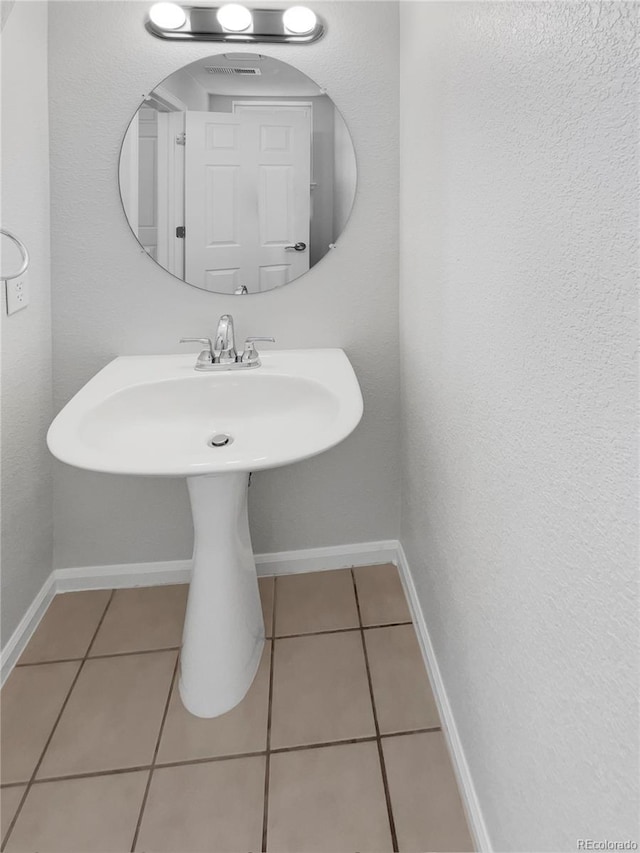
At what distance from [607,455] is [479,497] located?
17.0 inches

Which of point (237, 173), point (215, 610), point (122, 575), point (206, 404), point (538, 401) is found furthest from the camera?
point (122, 575)

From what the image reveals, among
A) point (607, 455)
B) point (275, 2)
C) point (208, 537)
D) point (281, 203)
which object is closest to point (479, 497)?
point (607, 455)

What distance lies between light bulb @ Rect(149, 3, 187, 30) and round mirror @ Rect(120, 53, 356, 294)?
0.37ft

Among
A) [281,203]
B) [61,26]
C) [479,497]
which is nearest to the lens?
[479,497]

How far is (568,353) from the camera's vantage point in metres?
0.66

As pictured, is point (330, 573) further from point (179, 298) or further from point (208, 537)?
point (179, 298)

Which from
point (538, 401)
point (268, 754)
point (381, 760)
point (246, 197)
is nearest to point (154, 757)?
point (268, 754)

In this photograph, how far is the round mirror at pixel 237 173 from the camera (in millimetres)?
1519

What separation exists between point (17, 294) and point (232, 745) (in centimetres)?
123

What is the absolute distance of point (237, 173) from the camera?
1.56 metres

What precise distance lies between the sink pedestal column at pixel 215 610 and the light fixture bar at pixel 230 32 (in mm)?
1239

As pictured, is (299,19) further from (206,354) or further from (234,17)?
(206,354)

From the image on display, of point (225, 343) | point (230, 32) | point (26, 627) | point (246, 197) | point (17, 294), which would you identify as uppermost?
point (230, 32)

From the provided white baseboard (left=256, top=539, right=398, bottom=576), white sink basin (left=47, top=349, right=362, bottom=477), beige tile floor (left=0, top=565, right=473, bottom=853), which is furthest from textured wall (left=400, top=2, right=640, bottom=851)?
white baseboard (left=256, top=539, right=398, bottom=576)
